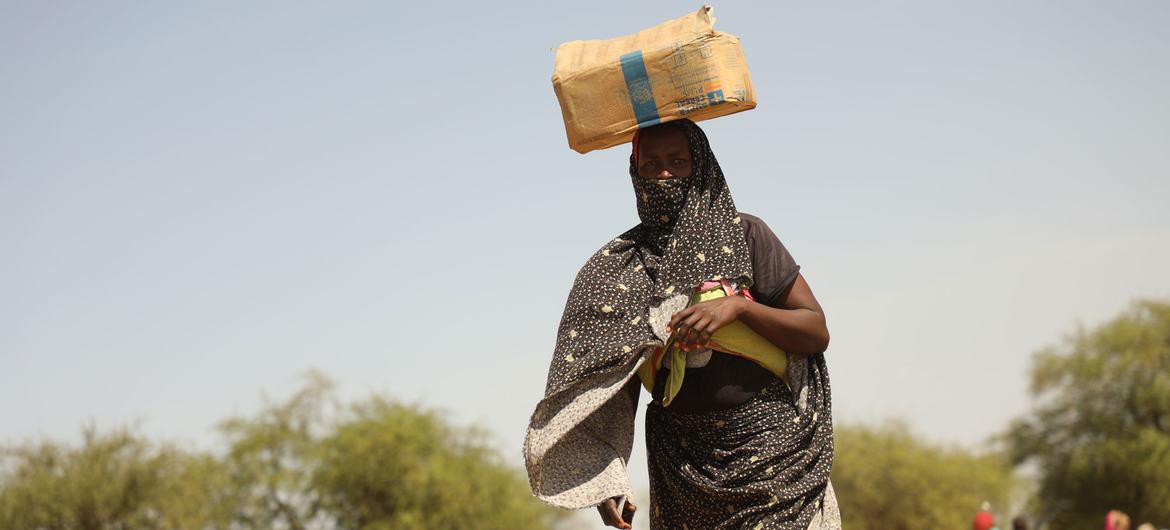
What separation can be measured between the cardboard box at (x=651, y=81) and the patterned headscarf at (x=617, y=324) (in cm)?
16

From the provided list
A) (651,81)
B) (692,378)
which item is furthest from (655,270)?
(651,81)

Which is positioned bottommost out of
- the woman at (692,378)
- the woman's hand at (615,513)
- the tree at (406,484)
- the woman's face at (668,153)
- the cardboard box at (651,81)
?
the tree at (406,484)

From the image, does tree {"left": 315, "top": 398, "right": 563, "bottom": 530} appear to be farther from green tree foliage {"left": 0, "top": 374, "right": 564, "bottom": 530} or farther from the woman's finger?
the woman's finger

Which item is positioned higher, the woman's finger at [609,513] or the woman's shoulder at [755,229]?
the woman's shoulder at [755,229]

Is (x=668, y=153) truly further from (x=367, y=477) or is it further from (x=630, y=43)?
(x=367, y=477)

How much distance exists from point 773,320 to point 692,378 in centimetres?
37

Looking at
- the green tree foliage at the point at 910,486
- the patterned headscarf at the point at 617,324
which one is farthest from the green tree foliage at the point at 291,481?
the patterned headscarf at the point at 617,324

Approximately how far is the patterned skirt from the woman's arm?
202 millimetres

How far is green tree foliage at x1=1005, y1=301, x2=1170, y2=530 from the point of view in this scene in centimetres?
3962

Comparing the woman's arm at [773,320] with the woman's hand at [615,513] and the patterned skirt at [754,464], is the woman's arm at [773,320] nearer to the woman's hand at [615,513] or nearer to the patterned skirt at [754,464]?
the patterned skirt at [754,464]

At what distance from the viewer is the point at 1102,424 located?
41.6 meters

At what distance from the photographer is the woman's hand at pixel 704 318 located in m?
4.25

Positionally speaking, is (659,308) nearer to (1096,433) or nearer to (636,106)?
(636,106)

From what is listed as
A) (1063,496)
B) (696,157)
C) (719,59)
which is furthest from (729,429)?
(1063,496)
